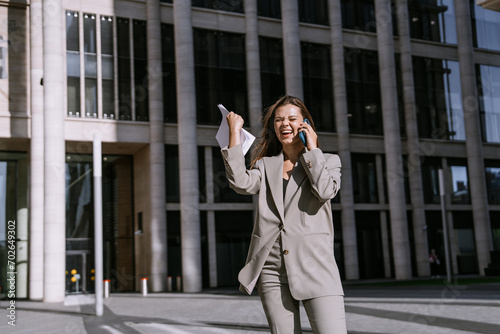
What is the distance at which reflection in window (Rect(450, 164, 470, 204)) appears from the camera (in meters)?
→ 37.3

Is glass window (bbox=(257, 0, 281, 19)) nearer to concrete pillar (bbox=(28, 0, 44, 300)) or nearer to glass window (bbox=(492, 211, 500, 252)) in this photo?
concrete pillar (bbox=(28, 0, 44, 300))

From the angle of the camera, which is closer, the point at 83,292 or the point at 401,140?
the point at 83,292

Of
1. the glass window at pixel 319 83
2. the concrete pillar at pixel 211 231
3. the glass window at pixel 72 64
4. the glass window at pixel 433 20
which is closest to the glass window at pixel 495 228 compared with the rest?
the glass window at pixel 433 20

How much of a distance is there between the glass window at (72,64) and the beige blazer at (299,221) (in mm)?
27035

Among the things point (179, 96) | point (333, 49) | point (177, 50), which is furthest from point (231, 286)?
point (333, 49)

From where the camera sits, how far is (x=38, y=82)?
28.1 m

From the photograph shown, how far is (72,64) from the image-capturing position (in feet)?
95.8

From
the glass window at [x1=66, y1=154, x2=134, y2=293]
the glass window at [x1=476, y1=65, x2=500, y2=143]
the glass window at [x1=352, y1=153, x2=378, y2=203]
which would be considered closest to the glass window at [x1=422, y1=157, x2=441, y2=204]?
the glass window at [x1=352, y1=153, x2=378, y2=203]

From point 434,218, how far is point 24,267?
22.8 meters

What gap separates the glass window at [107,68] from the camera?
29672 millimetres

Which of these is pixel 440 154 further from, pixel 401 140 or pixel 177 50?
pixel 177 50

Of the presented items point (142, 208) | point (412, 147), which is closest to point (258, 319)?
point (142, 208)

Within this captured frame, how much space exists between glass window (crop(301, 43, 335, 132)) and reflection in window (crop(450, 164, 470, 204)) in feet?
28.2

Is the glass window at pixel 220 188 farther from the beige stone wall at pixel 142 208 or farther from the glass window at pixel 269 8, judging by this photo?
the glass window at pixel 269 8
